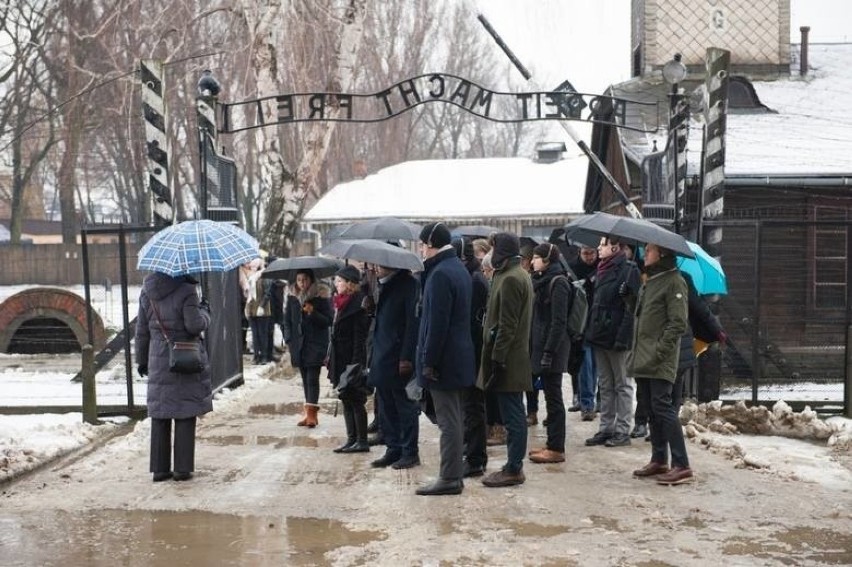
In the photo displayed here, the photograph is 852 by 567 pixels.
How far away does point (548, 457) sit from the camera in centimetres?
964

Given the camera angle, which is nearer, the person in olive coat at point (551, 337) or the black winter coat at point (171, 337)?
the black winter coat at point (171, 337)

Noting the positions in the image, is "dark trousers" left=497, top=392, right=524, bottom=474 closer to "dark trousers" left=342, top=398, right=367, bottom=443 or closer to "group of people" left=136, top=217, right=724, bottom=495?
"group of people" left=136, top=217, right=724, bottom=495

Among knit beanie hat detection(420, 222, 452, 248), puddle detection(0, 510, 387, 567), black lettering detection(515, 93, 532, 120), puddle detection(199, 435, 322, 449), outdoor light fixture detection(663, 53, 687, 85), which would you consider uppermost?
outdoor light fixture detection(663, 53, 687, 85)

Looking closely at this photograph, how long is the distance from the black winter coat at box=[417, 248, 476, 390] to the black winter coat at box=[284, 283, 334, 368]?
2954 mm

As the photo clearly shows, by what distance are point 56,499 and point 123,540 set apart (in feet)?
4.59

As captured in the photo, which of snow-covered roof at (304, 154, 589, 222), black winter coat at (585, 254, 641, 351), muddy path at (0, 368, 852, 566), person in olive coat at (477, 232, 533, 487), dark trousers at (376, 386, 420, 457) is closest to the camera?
muddy path at (0, 368, 852, 566)

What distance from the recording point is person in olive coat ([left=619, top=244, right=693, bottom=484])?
8672 millimetres

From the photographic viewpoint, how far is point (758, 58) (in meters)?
25.2

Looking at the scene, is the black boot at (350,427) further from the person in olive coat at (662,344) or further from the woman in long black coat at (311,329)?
the person in olive coat at (662,344)

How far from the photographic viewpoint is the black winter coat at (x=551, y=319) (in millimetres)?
9844

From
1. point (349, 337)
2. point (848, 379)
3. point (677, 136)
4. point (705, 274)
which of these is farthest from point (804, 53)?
point (349, 337)

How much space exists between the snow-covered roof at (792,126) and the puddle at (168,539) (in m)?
12.2

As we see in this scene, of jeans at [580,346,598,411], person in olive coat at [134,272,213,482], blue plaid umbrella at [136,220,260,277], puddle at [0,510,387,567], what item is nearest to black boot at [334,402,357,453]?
person in olive coat at [134,272,213,482]

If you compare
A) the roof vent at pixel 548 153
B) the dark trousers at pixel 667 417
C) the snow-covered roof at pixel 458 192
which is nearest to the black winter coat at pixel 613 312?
the dark trousers at pixel 667 417
